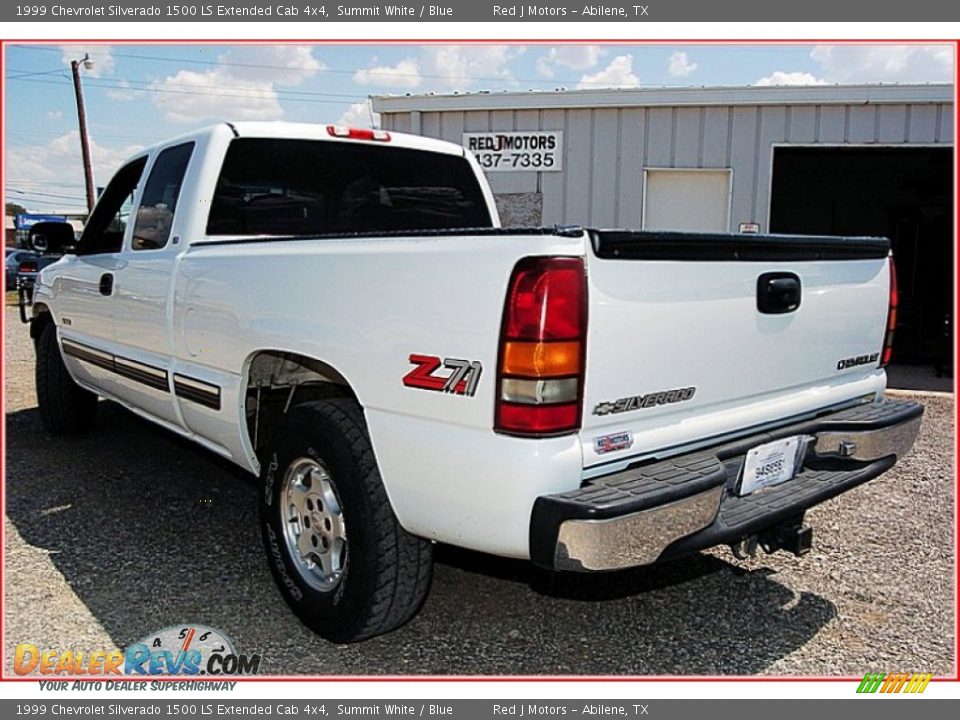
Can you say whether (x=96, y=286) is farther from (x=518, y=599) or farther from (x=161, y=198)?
(x=518, y=599)

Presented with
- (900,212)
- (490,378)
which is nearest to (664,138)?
(900,212)

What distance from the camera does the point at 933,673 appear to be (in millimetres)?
3080

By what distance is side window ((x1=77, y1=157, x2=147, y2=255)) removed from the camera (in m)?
4.85

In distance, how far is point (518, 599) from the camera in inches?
141

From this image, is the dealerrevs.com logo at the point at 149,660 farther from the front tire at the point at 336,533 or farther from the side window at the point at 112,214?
the side window at the point at 112,214

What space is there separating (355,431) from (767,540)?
178cm

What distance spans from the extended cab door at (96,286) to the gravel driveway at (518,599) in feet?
2.60

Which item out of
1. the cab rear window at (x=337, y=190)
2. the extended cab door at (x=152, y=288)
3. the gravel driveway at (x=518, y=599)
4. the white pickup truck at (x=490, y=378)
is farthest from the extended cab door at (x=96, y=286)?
the cab rear window at (x=337, y=190)

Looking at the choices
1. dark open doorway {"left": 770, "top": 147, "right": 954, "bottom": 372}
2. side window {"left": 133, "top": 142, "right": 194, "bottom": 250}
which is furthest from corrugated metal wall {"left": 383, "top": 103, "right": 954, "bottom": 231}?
side window {"left": 133, "top": 142, "right": 194, "bottom": 250}

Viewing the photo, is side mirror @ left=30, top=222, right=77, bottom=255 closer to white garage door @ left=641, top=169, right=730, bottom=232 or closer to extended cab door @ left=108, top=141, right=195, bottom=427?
extended cab door @ left=108, top=141, right=195, bottom=427

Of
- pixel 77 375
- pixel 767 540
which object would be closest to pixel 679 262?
pixel 767 540

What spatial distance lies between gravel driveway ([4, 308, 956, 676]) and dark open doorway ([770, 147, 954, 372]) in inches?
357

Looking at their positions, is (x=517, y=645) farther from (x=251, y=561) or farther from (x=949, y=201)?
(x=949, y=201)

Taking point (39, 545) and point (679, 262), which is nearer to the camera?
point (679, 262)
